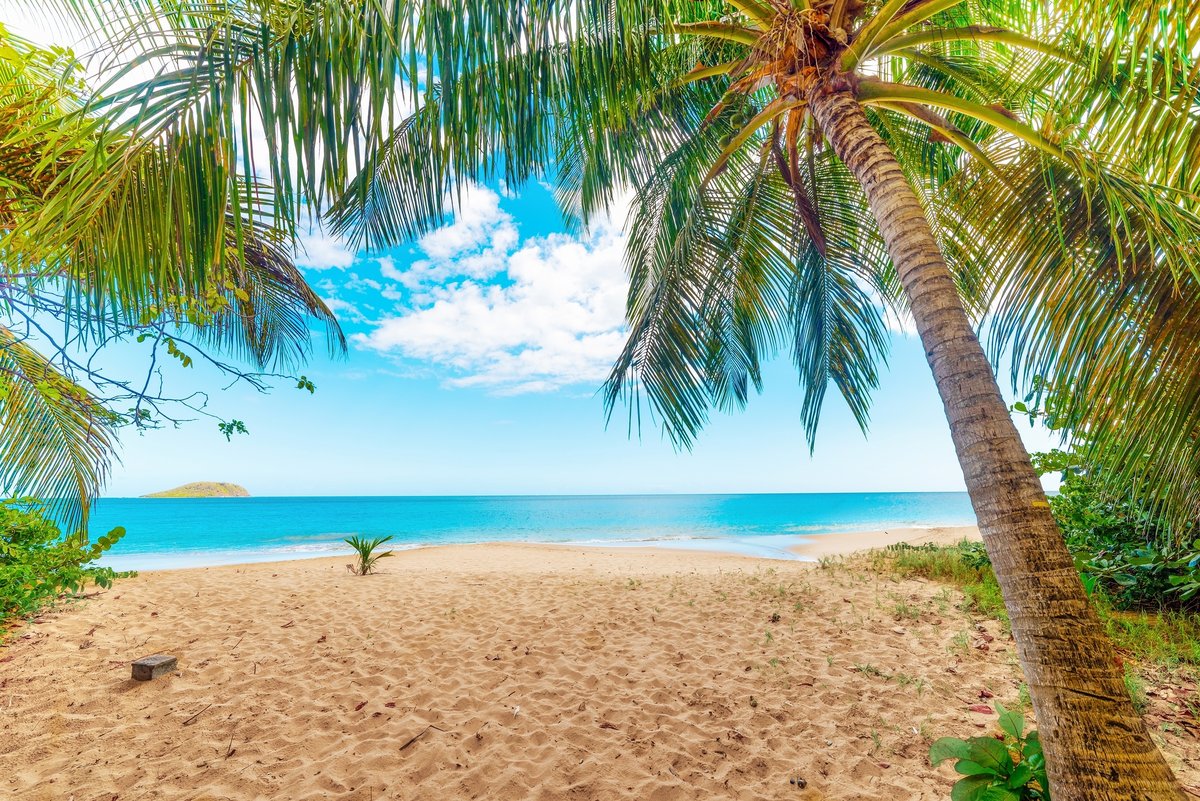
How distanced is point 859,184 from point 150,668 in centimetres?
579

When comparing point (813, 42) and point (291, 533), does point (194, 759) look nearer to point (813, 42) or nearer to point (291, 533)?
point (813, 42)

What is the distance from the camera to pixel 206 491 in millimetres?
68312

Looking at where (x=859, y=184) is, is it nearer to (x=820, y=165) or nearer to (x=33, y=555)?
(x=820, y=165)

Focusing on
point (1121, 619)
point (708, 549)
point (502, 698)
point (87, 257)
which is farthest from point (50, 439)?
point (708, 549)

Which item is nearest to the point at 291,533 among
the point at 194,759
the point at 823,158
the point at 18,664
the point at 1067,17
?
the point at 18,664

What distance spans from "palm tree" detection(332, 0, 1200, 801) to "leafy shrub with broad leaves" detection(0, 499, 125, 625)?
3.89m

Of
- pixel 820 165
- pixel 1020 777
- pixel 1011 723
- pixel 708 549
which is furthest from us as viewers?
pixel 708 549

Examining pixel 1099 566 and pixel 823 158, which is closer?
pixel 1099 566

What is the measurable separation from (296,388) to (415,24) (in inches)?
101

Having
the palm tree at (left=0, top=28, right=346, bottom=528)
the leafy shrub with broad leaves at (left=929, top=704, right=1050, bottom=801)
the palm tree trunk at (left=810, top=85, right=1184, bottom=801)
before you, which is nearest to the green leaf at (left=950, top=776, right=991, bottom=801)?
the leafy shrub with broad leaves at (left=929, top=704, right=1050, bottom=801)

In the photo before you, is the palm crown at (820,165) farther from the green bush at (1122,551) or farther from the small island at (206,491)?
the small island at (206,491)

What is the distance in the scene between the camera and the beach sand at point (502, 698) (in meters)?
2.37

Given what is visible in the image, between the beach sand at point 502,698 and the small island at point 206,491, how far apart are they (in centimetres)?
7711

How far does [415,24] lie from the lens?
1912 millimetres
